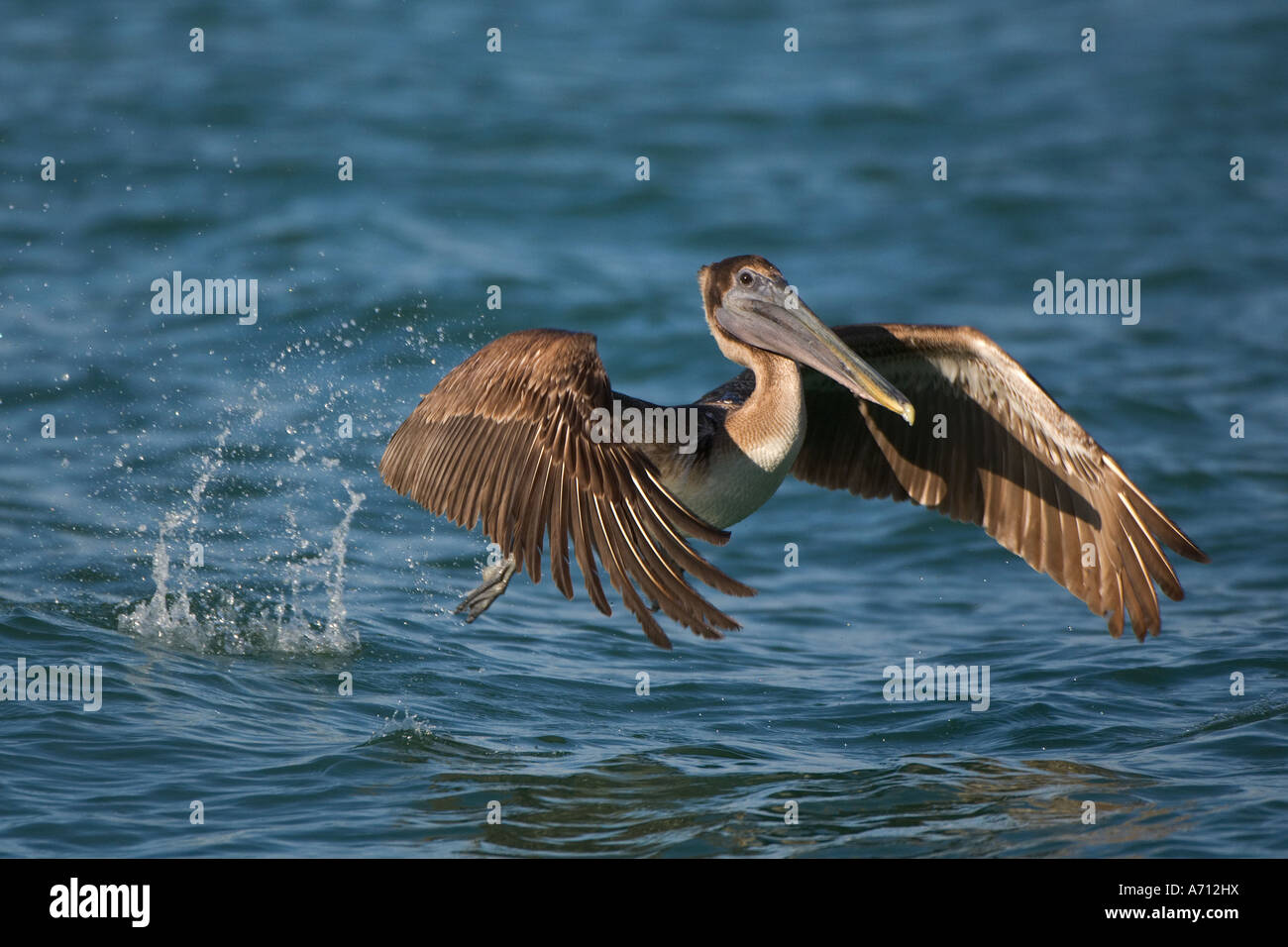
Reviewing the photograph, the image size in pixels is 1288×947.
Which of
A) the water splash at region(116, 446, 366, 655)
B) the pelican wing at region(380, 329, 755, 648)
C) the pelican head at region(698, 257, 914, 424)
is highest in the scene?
the pelican head at region(698, 257, 914, 424)

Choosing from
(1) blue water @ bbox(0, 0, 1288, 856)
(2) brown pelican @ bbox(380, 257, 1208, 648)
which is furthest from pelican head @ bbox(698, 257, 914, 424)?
(1) blue water @ bbox(0, 0, 1288, 856)

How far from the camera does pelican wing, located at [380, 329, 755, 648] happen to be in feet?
15.4

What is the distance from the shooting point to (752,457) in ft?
19.7

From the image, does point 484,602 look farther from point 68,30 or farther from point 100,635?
point 68,30

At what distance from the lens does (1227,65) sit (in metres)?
18.3

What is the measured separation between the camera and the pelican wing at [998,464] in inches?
253

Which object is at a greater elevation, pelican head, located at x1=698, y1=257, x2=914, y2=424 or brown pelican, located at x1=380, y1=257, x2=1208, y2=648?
pelican head, located at x1=698, y1=257, x2=914, y2=424

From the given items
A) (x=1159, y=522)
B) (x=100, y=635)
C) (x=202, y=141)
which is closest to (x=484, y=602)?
(x=100, y=635)

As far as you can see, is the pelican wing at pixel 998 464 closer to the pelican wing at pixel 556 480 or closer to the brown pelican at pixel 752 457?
the brown pelican at pixel 752 457

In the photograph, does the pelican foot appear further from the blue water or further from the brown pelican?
the blue water

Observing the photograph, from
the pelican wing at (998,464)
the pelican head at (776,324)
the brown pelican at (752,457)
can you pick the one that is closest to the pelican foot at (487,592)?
the brown pelican at (752,457)

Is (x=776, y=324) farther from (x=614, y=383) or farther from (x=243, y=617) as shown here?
(x=614, y=383)

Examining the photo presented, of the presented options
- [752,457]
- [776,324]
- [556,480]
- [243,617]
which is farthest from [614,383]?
[556,480]

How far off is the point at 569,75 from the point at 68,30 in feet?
19.4
